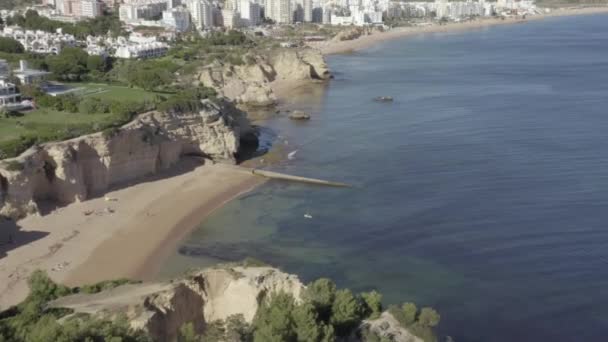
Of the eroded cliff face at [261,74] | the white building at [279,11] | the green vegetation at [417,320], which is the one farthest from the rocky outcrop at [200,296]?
the white building at [279,11]

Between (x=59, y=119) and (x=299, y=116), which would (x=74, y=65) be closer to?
(x=59, y=119)

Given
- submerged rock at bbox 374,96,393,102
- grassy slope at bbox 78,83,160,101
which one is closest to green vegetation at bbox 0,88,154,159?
grassy slope at bbox 78,83,160,101

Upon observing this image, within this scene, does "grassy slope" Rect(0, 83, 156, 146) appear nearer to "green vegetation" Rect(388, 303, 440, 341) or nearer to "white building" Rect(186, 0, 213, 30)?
"green vegetation" Rect(388, 303, 440, 341)

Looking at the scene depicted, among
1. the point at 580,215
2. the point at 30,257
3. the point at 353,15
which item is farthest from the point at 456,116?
the point at 353,15

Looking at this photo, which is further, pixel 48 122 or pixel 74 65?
pixel 74 65

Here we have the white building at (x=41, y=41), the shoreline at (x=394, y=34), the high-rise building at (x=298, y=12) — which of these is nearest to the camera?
the white building at (x=41, y=41)

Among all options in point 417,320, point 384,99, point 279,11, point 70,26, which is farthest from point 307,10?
point 417,320

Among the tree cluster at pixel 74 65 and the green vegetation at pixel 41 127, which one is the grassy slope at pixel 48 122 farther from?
the tree cluster at pixel 74 65
